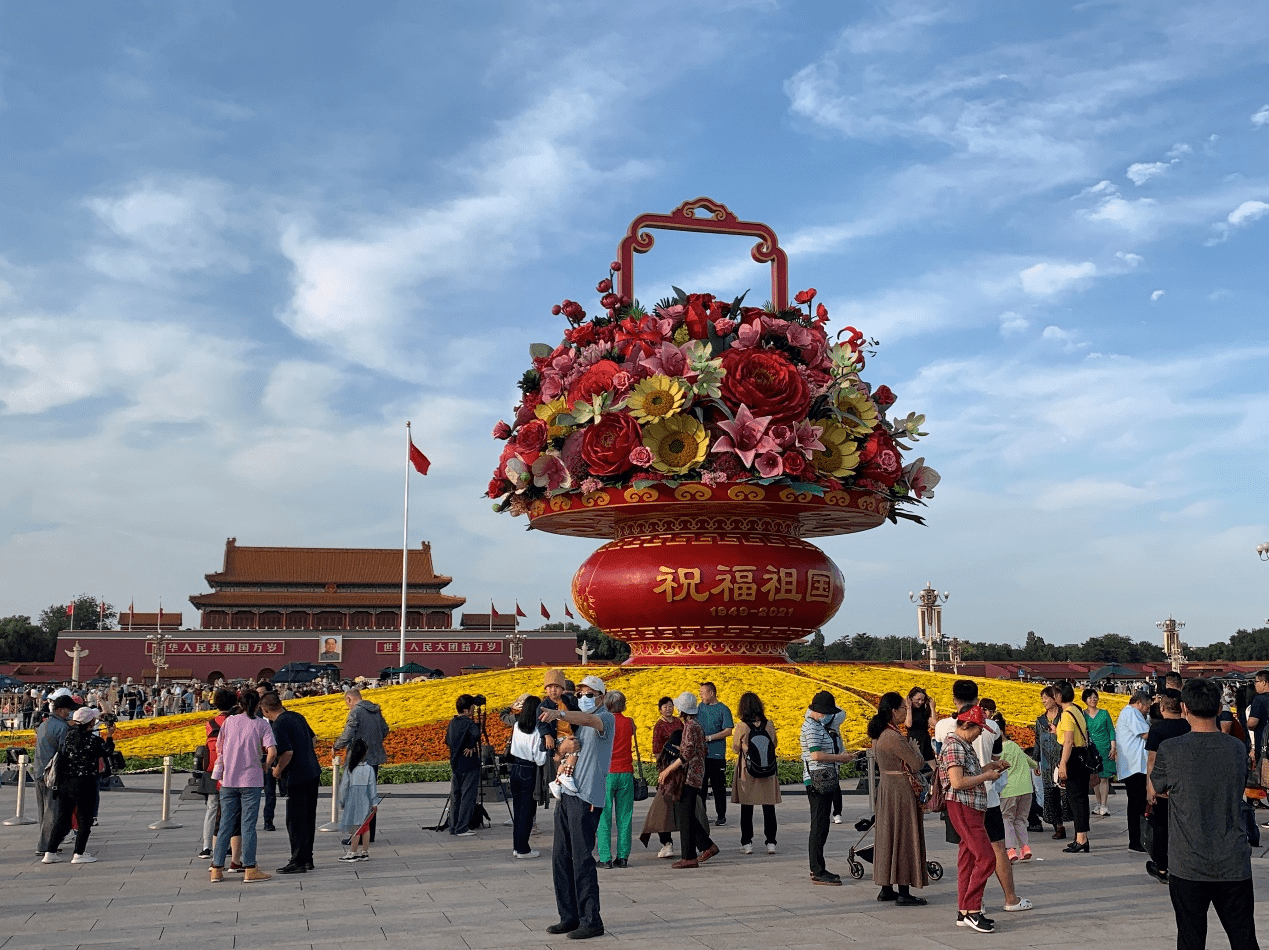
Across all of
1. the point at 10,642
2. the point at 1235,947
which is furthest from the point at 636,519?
the point at 10,642

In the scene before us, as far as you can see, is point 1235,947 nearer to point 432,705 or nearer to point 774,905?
point 774,905

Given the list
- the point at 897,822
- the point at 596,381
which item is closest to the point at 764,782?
the point at 897,822

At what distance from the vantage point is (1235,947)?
5.74 metres

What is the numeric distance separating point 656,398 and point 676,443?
2.58 feet

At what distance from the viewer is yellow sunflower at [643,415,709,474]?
1883 cm

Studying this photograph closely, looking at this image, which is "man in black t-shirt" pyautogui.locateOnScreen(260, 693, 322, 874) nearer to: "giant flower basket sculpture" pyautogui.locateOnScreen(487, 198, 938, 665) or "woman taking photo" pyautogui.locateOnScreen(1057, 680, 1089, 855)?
"woman taking photo" pyautogui.locateOnScreen(1057, 680, 1089, 855)

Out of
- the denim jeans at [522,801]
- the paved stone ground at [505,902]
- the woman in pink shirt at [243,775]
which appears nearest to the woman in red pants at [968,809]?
the paved stone ground at [505,902]

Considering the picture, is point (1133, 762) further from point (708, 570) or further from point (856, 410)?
point (856, 410)

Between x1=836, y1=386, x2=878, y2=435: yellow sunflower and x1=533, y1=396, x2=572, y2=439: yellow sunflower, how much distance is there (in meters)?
4.58

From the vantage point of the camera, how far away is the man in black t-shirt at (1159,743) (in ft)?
28.3

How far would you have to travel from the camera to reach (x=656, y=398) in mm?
18922

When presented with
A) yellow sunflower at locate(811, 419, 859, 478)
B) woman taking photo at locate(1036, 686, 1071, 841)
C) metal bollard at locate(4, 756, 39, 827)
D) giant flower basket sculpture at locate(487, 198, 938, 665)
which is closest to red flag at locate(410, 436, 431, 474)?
giant flower basket sculpture at locate(487, 198, 938, 665)

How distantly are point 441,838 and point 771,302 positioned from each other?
13241mm

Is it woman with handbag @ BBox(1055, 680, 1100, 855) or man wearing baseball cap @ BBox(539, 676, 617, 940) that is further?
woman with handbag @ BBox(1055, 680, 1100, 855)
